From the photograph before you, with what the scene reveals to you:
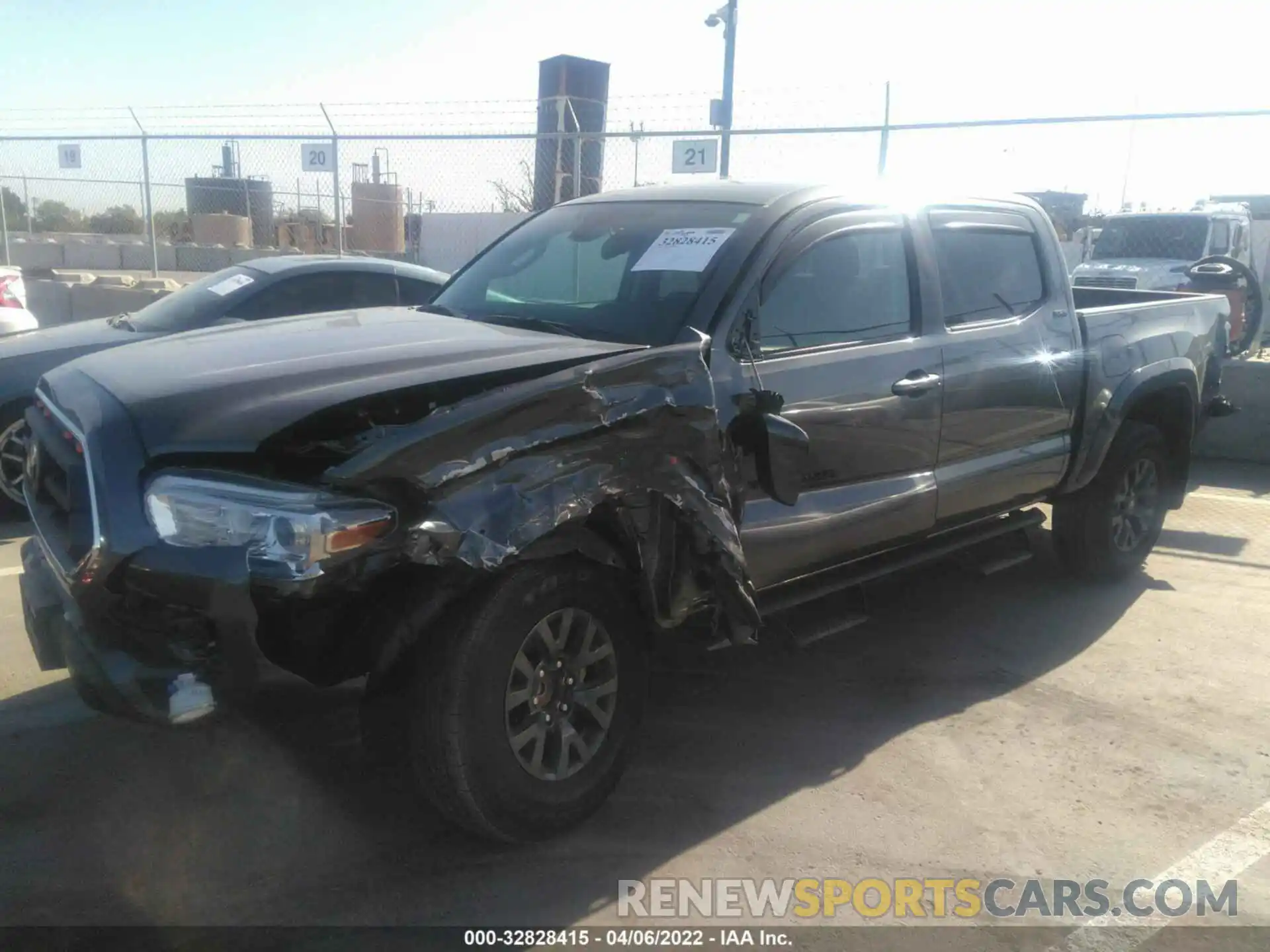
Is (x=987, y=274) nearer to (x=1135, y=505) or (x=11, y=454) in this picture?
(x=1135, y=505)

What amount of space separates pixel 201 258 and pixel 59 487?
1996 cm

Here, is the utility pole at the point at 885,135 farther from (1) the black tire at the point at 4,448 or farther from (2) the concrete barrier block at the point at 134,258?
(2) the concrete barrier block at the point at 134,258

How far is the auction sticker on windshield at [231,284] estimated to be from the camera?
6.83m

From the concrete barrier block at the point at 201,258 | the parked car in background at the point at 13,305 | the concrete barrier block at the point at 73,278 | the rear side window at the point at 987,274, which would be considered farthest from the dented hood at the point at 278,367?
the concrete barrier block at the point at 201,258

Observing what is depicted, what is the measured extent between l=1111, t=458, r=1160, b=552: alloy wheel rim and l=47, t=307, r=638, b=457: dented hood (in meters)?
3.52

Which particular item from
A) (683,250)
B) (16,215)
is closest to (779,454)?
(683,250)

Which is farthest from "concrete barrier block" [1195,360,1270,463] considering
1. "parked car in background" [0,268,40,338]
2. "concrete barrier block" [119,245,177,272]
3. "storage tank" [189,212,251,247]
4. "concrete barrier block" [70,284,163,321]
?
"concrete barrier block" [119,245,177,272]

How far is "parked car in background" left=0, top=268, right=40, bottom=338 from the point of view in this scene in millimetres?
7496

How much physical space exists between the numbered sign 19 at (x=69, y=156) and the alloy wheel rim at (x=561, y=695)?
13772mm

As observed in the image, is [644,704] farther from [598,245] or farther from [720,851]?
[598,245]

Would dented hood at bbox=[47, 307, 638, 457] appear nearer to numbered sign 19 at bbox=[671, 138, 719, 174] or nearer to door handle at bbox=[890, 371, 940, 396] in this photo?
door handle at bbox=[890, 371, 940, 396]

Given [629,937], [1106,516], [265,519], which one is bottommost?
[629,937]

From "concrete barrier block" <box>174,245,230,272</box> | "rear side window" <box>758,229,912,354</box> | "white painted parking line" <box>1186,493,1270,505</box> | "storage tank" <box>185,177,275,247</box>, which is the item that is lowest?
"white painted parking line" <box>1186,493,1270,505</box>

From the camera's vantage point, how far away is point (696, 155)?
32.4 ft
